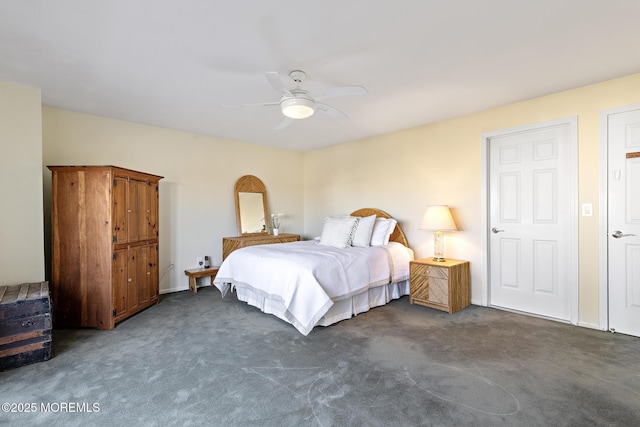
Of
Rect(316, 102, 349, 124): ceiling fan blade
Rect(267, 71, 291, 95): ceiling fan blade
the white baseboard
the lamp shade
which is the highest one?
Rect(267, 71, 291, 95): ceiling fan blade

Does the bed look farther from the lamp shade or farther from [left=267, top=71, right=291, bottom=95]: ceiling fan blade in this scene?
[left=267, top=71, right=291, bottom=95]: ceiling fan blade

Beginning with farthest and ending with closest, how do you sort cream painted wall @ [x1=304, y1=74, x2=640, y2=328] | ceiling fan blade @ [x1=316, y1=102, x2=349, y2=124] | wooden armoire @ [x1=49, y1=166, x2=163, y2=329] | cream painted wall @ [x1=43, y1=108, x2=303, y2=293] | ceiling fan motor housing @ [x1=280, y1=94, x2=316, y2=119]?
cream painted wall @ [x1=43, y1=108, x2=303, y2=293], wooden armoire @ [x1=49, y1=166, x2=163, y2=329], cream painted wall @ [x1=304, y1=74, x2=640, y2=328], ceiling fan blade @ [x1=316, y1=102, x2=349, y2=124], ceiling fan motor housing @ [x1=280, y1=94, x2=316, y2=119]

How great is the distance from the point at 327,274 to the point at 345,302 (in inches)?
19.4

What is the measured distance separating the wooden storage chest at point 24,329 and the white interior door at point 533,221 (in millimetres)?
4678

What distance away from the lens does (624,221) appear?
302cm

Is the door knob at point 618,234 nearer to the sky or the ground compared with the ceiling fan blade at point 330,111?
nearer to the ground

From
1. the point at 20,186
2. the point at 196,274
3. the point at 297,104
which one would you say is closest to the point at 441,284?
the point at 297,104

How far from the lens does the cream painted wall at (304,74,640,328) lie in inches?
125

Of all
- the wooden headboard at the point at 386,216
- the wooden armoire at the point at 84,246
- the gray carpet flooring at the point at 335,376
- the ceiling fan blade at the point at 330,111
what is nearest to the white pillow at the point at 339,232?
the wooden headboard at the point at 386,216

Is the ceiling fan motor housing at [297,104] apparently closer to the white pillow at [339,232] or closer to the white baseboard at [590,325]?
the white pillow at [339,232]

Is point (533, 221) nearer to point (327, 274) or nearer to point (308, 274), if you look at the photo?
point (327, 274)

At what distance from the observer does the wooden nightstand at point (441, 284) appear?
372 centimetres

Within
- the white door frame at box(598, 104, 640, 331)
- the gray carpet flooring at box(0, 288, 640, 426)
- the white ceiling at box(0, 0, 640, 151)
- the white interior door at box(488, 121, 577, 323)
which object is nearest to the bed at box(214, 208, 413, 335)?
the gray carpet flooring at box(0, 288, 640, 426)

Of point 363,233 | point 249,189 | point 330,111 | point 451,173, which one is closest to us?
point 330,111
